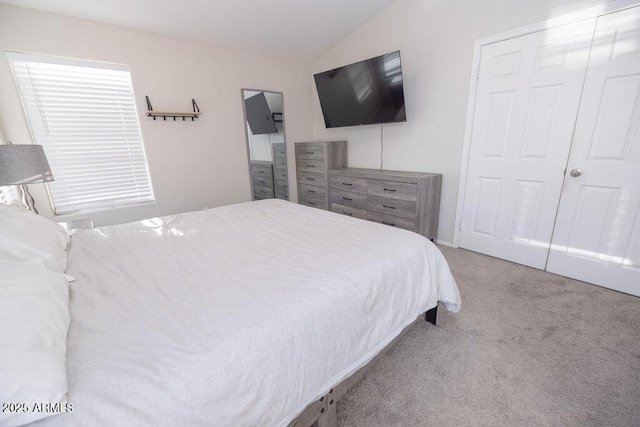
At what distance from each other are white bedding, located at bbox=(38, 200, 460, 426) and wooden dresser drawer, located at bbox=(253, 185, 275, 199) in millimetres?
2051

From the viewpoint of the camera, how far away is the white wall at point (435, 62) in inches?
97.0

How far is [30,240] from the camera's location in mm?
1241

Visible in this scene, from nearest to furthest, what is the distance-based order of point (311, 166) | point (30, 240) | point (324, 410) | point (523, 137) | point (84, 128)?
point (324, 410), point (30, 240), point (523, 137), point (84, 128), point (311, 166)

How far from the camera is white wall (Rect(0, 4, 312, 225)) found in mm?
2236

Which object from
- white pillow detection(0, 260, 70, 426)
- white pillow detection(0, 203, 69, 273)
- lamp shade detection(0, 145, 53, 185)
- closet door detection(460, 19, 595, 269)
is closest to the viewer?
white pillow detection(0, 260, 70, 426)

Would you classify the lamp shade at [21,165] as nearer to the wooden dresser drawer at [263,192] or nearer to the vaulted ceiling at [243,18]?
the vaulted ceiling at [243,18]

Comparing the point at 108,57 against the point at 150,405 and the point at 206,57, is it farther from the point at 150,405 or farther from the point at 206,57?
the point at 150,405

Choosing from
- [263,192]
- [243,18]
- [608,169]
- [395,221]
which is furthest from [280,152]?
[608,169]

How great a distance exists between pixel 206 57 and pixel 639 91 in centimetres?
390

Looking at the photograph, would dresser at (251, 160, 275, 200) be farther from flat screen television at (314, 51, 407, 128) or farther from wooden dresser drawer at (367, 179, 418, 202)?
wooden dresser drawer at (367, 179, 418, 202)

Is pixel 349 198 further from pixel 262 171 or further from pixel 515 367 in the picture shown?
pixel 515 367

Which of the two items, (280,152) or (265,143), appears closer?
(265,143)

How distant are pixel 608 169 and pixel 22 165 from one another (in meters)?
4.10


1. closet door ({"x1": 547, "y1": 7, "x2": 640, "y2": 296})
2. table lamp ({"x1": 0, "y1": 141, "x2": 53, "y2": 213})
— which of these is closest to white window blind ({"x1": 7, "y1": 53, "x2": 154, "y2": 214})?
table lamp ({"x1": 0, "y1": 141, "x2": 53, "y2": 213})
